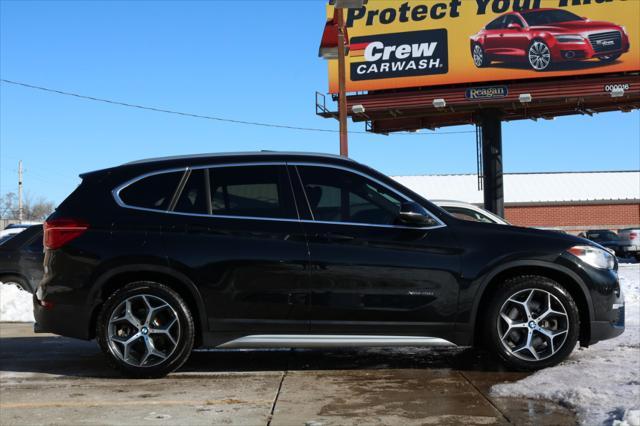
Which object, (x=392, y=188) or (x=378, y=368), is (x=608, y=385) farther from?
(x=392, y=188)

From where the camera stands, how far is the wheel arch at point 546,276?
18.2ft

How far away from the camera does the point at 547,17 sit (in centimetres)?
2895

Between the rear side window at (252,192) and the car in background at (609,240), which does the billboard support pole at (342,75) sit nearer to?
the rear side window at (252,192)

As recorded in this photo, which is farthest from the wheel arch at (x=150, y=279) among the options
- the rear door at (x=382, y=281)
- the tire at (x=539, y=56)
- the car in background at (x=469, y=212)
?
the tire at (x=539, y=56)

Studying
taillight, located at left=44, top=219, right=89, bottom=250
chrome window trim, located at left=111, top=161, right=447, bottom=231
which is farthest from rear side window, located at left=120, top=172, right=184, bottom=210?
taillight, located at left=44, top=219, right=89, bottom=250

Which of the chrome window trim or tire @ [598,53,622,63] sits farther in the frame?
tire @ [598,53,622,63]

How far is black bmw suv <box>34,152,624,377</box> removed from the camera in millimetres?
5512

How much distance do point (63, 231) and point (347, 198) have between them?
2349 mm

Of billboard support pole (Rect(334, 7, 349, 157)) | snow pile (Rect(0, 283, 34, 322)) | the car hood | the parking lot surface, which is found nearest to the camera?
the parking lot surface

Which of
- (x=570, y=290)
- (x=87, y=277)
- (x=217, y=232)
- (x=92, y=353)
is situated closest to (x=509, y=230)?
(x=570, y=290)

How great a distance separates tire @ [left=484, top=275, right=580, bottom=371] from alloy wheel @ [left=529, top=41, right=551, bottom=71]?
82.3ft

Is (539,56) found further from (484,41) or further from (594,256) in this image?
(594,256)

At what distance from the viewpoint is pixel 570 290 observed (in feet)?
18.8

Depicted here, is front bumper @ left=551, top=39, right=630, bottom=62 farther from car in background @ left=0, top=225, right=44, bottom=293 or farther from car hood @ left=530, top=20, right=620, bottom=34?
car in background @ left=0, top=225, right=44, bottom=293
